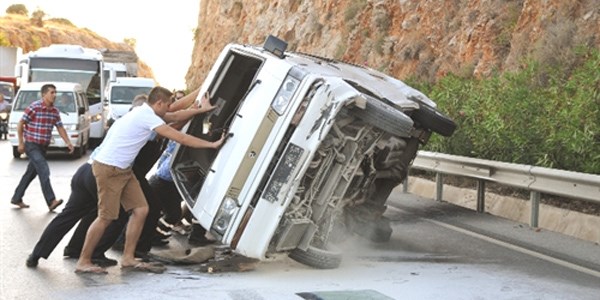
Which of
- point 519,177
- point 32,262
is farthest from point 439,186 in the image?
point 32,262

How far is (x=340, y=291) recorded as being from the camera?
7715 millimetres

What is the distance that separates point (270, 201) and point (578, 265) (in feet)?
10.2

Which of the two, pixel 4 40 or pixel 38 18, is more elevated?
pixel 38 18

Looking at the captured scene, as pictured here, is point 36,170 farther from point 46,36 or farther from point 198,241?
point 46,36

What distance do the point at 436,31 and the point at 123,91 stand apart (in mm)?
10673

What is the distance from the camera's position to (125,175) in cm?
873

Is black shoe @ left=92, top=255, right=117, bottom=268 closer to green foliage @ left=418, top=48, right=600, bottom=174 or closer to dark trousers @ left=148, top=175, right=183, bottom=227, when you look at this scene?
dark trousers @ left=148, top=175, right=183, bottom=227

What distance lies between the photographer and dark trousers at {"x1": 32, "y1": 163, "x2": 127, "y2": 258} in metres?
8.95

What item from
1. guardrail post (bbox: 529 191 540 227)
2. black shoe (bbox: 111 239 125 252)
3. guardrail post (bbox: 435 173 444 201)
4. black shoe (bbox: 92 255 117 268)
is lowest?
black shoe (bbox: 111 239 125 252)

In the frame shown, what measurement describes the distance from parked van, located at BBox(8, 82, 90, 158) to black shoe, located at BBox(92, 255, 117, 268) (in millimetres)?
15086

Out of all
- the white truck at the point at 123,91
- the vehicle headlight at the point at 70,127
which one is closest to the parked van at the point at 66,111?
the vehicle headlight at the point at 70,127

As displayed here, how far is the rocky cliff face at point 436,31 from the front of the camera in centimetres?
2017

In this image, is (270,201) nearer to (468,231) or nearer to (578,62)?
(468,231)

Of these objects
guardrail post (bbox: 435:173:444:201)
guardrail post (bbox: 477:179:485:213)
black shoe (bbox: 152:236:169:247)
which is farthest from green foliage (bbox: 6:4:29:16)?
black shoe (bbox: 152:236:169:247)
